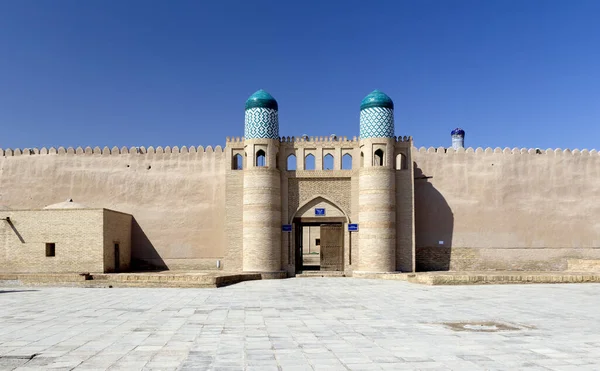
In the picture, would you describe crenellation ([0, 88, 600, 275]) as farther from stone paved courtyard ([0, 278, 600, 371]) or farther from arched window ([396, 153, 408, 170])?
stone paved courtyard ([0, 278, 600, 371])

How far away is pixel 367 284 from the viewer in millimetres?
16219

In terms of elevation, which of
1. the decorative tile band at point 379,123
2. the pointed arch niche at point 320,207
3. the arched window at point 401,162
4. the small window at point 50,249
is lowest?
the small window at point 50,249

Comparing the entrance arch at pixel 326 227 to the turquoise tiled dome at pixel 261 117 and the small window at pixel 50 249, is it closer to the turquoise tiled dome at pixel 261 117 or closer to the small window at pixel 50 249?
the turquoise tiled dome at pixel 261 117

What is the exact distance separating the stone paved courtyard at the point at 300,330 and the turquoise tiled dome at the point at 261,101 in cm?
821

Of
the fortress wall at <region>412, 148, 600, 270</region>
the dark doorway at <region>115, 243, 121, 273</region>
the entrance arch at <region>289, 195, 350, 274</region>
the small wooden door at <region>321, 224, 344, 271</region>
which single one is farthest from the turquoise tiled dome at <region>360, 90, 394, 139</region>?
the dark doorway at <region>115, 243, 121, 273</region>

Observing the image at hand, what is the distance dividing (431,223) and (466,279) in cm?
562

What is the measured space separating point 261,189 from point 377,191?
4.00 meters

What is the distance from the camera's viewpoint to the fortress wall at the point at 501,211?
20984 millimetres

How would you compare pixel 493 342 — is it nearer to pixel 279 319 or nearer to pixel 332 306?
pixel 279 319

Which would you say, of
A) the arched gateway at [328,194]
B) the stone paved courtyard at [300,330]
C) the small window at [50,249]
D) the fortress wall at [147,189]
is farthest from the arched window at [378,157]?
the small window at [50,249]

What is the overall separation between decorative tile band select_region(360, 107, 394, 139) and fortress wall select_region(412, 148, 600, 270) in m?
2.55

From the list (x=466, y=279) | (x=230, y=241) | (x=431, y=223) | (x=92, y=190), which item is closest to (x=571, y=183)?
(x=431, y=223)

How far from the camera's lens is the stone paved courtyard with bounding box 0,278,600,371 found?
5.91 m

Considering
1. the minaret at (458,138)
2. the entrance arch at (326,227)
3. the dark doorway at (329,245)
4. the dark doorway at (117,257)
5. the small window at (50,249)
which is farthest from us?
the minaret at (458,138)
